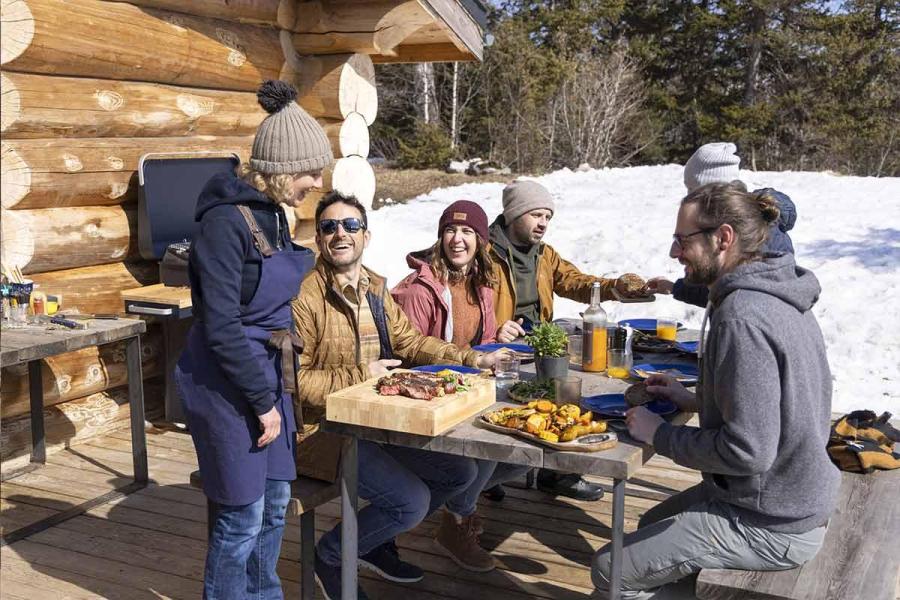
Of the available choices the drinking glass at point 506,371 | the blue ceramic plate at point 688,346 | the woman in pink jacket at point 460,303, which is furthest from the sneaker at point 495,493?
the drinking glass at point 506,371

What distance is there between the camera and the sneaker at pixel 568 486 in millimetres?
4707

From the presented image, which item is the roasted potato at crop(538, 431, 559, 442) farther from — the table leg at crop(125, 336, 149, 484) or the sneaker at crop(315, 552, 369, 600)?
the table leg at crop(125, 336, 149, 484)

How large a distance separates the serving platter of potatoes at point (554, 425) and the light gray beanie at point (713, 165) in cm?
202

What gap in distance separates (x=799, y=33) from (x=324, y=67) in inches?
848

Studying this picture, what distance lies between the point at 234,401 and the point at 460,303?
5.08 feet

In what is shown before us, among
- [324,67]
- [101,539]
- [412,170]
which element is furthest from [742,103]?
[101,539]

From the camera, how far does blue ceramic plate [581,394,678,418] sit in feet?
9.45

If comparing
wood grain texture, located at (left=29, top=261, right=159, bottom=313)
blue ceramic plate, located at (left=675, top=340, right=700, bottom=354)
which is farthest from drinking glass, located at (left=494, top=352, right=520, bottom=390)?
wood grain texture, located at (left=29, top=261, right=159, bottom=313)

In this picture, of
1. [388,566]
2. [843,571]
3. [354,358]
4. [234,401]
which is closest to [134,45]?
[354,358]

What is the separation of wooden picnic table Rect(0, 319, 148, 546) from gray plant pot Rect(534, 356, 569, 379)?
7.63 ft

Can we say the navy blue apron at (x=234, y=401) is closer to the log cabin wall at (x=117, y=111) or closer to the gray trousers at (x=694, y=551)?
the gray trousers at (x=694, y=551)

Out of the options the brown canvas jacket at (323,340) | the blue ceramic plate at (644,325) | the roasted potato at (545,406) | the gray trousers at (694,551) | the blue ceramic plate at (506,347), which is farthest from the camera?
the blue ceramic plate at (644,325)

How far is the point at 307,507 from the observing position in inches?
123

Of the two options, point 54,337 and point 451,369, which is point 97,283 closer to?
point 54,337
